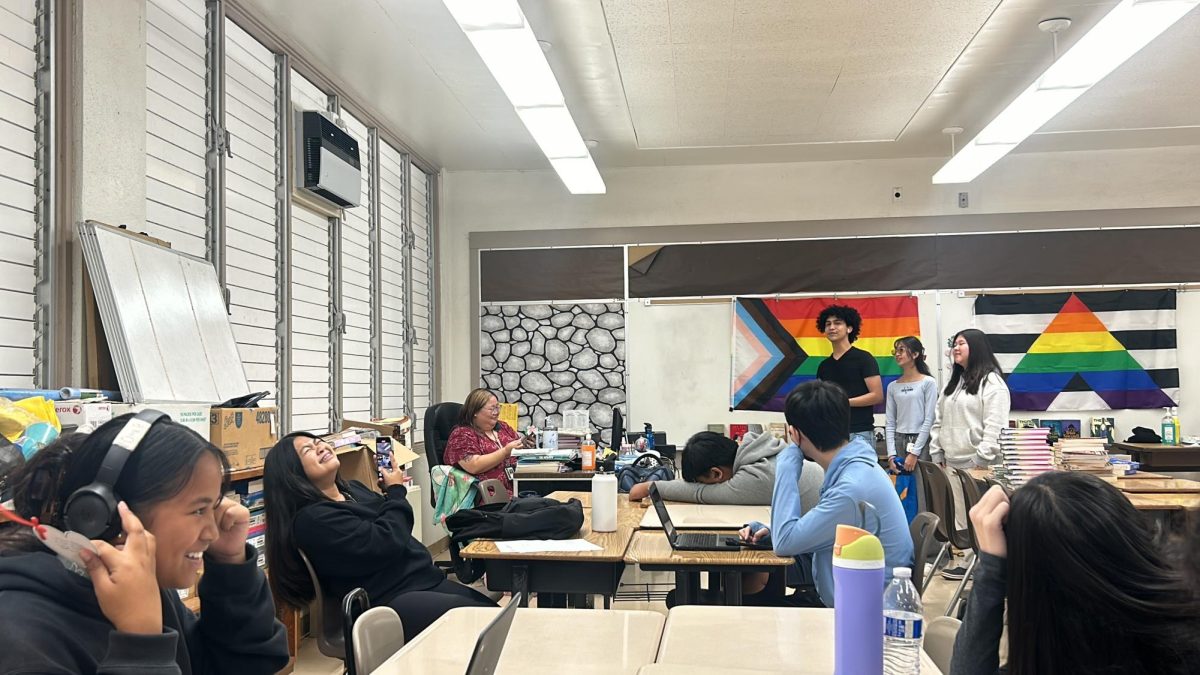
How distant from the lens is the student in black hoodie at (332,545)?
2832 mm

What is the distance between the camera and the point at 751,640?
6.59ft

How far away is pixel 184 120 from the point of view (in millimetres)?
4000

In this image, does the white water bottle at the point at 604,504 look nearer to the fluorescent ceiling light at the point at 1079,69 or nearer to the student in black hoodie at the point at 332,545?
the student in black hoodie at the point at 332,545

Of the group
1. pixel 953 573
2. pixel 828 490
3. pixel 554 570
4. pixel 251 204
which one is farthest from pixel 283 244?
pixel 953 573

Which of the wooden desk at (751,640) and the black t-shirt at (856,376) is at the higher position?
the black t-shirt at (856,376)

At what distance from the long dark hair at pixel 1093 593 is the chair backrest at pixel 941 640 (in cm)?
64

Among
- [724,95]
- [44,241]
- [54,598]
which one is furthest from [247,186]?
[54,598]

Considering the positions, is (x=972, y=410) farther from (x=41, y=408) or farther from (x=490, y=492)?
(x=41, y=408)

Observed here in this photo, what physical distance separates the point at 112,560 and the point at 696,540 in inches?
84.7

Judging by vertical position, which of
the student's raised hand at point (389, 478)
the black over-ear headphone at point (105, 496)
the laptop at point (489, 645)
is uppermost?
the black over-ear headphone at point (105, 496)

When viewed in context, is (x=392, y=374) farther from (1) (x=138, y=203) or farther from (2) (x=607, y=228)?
(1) (x=138, y=203)

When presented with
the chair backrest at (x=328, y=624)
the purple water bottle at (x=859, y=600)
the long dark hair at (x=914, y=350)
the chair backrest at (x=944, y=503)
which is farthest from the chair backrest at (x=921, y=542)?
the long dark hair at (x=914, y=350)

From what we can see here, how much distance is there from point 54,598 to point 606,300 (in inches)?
260


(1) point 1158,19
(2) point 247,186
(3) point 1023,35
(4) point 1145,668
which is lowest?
(4) point 1145,668
